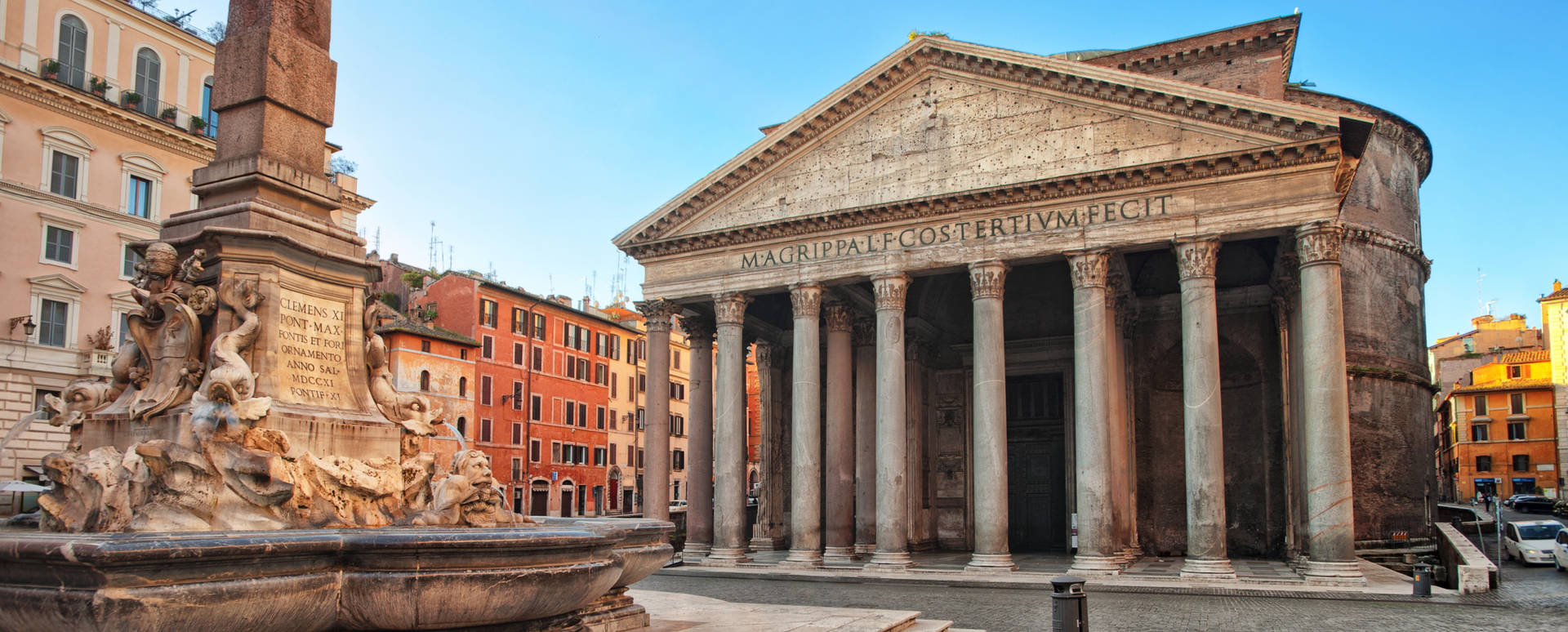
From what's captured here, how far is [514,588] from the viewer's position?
654 cm

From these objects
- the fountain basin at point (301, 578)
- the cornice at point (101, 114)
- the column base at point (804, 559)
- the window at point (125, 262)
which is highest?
the cornice at point (101, 114)

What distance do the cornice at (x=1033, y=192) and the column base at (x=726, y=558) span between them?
22.5ft

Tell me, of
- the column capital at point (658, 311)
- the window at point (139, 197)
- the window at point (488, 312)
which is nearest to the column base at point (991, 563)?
the column capital at point (658, 311)

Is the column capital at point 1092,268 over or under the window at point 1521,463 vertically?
over

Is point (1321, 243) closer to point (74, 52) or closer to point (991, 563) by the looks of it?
point (991, 563)

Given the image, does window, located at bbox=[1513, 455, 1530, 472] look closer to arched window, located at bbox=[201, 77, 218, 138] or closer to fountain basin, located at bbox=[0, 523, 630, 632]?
arched window, located at bbox=[201, 77, 218, 138]

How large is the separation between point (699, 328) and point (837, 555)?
730 centimetres

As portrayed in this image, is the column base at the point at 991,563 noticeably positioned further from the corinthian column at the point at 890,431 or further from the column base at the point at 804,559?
the column base at the point at 804,559

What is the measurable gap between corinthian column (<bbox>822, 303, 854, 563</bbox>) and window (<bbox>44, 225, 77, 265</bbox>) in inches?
693

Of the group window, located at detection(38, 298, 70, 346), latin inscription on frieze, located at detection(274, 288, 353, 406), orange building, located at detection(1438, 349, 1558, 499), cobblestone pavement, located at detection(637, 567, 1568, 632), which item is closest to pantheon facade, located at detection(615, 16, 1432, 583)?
cobblestone pavement, located at detection(637, 567, 1568, 632)

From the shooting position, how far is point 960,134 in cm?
2297

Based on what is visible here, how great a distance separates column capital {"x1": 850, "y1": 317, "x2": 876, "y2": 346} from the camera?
27312mm

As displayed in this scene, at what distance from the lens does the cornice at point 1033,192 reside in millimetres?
19453


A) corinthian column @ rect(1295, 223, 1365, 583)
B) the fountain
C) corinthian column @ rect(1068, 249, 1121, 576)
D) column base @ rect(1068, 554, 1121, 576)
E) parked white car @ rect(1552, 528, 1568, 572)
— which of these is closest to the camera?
the fountain
